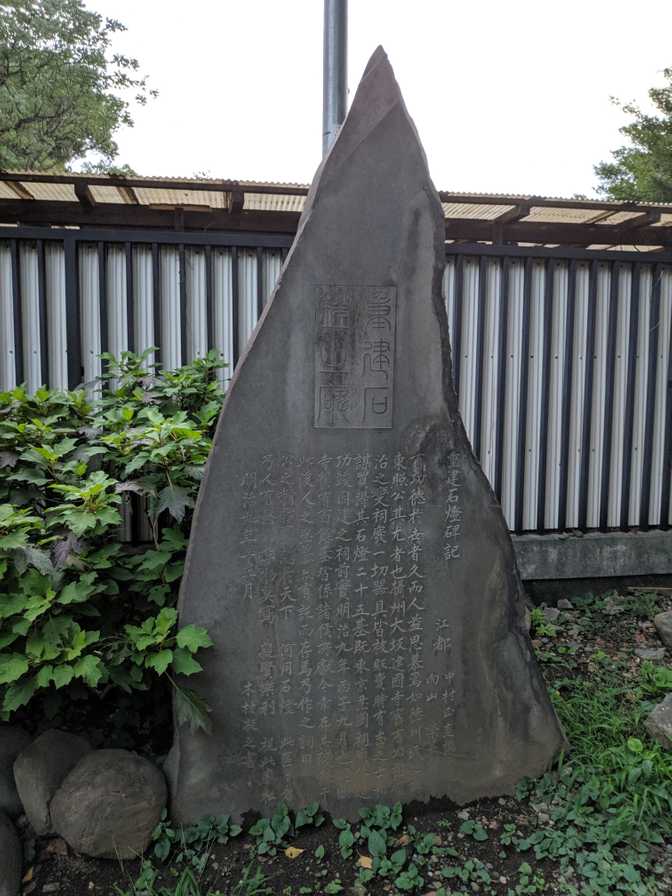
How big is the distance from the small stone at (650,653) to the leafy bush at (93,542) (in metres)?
3.39

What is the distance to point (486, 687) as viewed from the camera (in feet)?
11.9

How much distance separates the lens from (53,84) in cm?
1516

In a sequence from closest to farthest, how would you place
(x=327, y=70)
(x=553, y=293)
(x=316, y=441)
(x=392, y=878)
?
1. (x=392, y=878)
2. (x=316, y=441)
3. (x=327, y=70)
4. (x=553, y=293)

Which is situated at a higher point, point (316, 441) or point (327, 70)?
point (327, 70)

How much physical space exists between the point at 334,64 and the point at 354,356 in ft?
8.78

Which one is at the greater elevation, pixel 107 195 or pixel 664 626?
pixel 107 195

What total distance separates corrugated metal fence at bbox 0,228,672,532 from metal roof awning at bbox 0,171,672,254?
0.77m

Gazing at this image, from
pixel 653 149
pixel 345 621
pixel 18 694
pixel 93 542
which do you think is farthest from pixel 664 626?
pixel 653 149

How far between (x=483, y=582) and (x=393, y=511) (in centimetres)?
63

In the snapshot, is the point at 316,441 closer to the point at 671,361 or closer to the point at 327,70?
the point at 327,70

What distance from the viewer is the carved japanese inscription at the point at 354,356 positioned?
341 cm

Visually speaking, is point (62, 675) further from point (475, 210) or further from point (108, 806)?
point (475, 210)

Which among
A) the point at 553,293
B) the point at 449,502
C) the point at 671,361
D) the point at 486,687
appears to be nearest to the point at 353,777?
the point at 486,687

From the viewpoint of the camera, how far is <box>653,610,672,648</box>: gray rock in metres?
5.13
